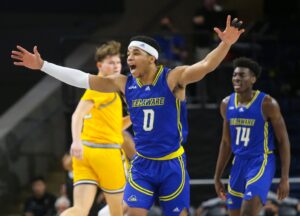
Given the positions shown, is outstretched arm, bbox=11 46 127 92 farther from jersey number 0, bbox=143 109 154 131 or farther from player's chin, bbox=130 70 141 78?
jersey number 0, bbox=143 109 154 131

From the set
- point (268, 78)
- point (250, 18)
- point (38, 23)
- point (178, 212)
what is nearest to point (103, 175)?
point (178, 212)

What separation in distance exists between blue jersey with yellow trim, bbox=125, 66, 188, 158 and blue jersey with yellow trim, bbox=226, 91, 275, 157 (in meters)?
1.38

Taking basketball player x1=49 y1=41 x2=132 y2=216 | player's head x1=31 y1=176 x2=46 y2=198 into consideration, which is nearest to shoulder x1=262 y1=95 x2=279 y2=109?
basketball player x1=49 y1=41 x2=132 y2=216

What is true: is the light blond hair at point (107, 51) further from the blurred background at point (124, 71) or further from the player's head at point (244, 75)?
Result: the blurred background at point (124, 71)

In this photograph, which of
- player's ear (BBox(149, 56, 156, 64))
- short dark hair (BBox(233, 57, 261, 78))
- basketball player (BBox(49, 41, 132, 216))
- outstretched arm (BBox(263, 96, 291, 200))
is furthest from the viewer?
basketball player (BBox(49, 41, 132, 216))

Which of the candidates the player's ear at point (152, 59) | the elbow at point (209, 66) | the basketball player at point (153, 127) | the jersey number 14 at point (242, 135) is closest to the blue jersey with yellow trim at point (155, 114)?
the basketball player at point (153, 127)

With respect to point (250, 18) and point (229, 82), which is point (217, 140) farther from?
point (250, 18)

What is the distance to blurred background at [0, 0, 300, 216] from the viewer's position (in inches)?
518

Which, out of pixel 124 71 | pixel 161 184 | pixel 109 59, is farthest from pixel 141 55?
pixel 124 71

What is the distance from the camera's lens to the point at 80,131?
927 centimetres

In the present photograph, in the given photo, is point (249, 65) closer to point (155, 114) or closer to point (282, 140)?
point (282, 140)

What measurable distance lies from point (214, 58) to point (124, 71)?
17.9 ft

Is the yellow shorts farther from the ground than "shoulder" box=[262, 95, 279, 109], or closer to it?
closer to it

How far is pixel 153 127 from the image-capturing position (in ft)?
26.4
